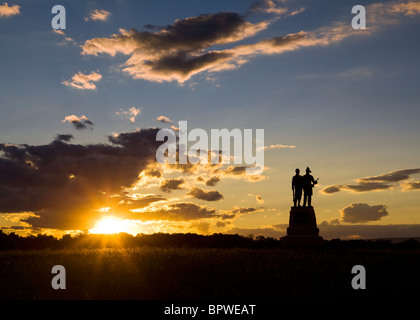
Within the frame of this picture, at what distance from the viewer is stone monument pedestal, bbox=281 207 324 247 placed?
29.7 meters

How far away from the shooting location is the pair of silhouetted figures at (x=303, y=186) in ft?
102

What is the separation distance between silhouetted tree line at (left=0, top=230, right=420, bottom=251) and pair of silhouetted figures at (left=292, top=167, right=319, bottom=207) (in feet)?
12.1

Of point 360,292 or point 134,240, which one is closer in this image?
point 360,292

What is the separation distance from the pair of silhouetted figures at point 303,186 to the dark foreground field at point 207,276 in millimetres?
8799

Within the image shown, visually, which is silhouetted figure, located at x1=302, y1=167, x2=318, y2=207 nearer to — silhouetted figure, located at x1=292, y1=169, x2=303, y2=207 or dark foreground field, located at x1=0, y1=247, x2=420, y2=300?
silhouetted figure, located at x1=292, y1=169, x2=303, y2=207

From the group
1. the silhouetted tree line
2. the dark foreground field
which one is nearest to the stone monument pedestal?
the silhouetted tree line

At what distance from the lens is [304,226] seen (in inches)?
1181

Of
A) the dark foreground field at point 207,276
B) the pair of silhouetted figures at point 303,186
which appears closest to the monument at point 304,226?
the pair of silhouetted figures at point 303,186

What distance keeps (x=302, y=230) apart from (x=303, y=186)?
325cm

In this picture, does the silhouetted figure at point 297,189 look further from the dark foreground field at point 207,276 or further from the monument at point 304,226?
the dark foreground field at point 207,276
